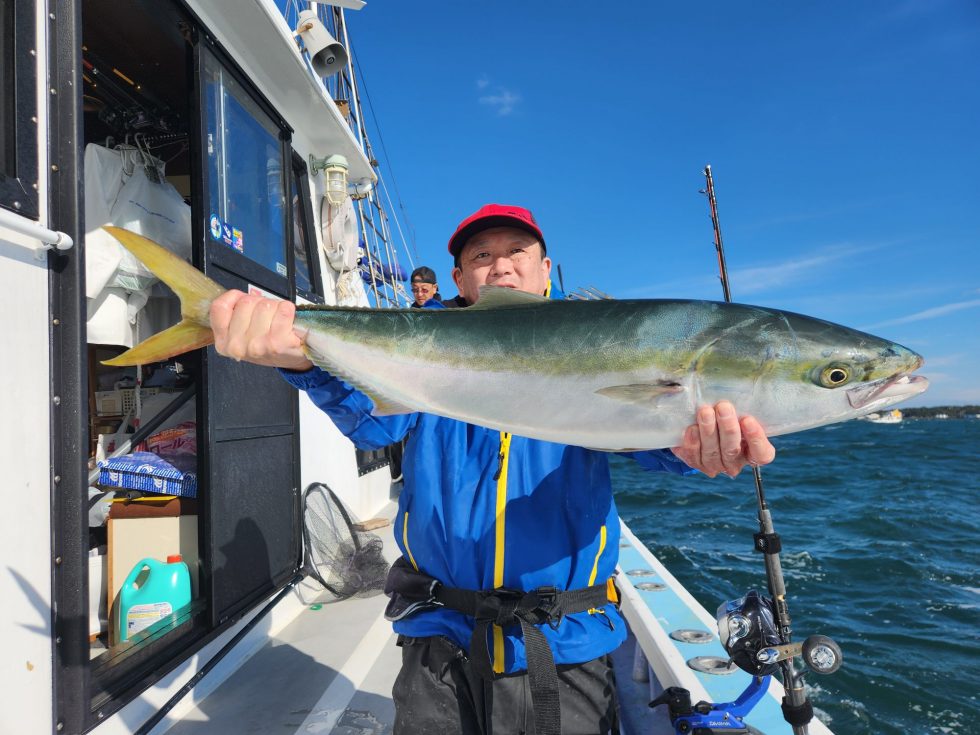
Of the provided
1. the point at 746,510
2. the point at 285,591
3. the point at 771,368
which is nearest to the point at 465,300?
the point at 771,368

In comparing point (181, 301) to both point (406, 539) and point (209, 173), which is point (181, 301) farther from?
point (209, 173)

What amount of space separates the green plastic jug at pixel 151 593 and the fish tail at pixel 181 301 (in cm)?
211

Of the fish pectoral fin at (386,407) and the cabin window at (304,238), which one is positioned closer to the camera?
the fish pectoral fin at (386,407)

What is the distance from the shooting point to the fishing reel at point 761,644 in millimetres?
2479

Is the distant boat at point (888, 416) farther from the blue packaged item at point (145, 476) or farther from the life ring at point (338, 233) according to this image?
the life ring at point (338, 233)

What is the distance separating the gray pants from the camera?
2.27 m

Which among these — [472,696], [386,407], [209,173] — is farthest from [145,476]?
[472,696]

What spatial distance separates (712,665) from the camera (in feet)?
10.8

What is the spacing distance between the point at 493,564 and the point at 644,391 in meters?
0.96

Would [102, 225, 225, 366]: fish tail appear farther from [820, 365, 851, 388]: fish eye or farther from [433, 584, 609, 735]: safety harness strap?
[820, 365, 851, 388]: fish eye

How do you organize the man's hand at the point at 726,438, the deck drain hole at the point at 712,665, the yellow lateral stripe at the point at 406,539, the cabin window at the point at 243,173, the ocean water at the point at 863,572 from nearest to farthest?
the man's hand at the point at 726,438 < the yellow lateral stripe at the point at 406,539 < the deck drain hole at the point at 712,665 < the cabin window at the point at 243,173 < the ocean water at the point at 863,572

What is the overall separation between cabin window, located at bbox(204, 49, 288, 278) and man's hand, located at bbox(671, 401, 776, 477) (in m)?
3.59

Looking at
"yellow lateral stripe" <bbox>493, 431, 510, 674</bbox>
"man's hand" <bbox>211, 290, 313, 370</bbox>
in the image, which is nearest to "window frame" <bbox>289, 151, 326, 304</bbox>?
"man's hand" <bbox>211, 290, 313, 370</bbox>

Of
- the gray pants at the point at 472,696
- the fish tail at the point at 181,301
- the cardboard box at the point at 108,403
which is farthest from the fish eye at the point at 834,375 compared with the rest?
the cardboard box at the point at 108,403
